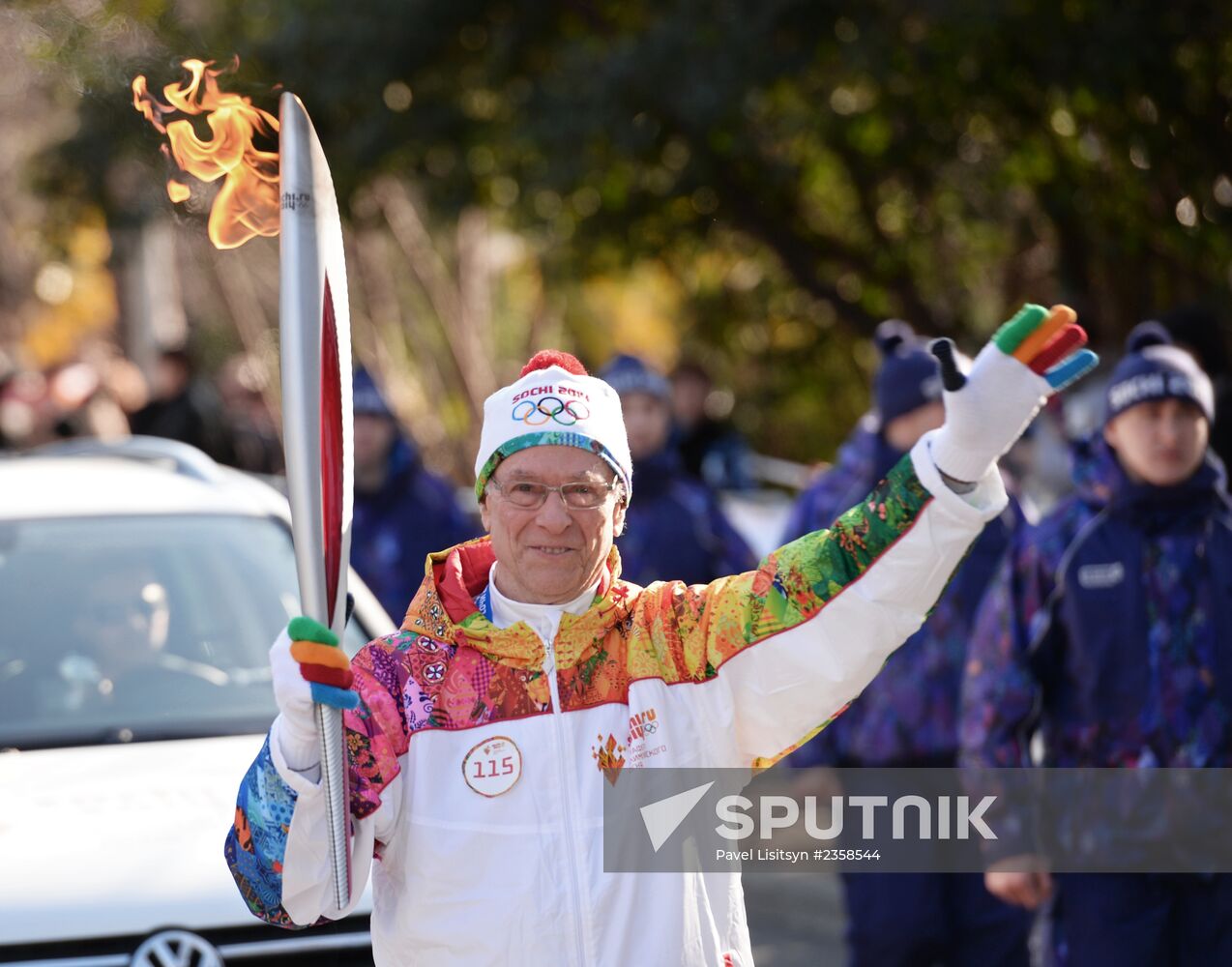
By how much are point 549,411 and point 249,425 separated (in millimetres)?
8172

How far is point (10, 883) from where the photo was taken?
3.52m


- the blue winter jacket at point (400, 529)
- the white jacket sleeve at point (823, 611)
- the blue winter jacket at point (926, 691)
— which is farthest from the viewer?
the blue winter jacket at point (400, 529)

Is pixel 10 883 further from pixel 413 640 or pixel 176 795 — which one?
pixel 413 640

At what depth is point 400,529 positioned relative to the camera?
6.67 meters

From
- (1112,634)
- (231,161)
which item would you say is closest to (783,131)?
(1112,634)

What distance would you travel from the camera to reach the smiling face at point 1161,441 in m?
4.24

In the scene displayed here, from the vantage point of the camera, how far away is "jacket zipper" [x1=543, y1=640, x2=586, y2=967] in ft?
8.49

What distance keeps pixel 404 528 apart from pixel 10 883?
3241 millimetres

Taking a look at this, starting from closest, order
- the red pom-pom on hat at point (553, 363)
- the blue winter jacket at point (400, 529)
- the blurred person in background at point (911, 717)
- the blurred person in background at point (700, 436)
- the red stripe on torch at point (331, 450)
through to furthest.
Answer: the red stripe on torch at point (331, 450)
the red pom-pom on hat at point (553, 363)
the blurred person in background at point (911, 717)
the blue winter jacket at point (400, 529)
the blurred person in background at point (700, 436)

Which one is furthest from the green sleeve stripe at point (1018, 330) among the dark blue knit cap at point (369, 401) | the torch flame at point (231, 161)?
the dark blue knit cap at point (369, 401)

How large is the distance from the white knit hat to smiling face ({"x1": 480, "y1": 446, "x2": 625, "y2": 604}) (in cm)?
2

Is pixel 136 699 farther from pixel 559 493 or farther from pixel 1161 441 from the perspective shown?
pixel 1161 441

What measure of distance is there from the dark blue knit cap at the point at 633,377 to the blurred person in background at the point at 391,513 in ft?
2.61

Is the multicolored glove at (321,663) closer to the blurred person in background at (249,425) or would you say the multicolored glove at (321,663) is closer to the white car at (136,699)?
the white car at (136,699)
